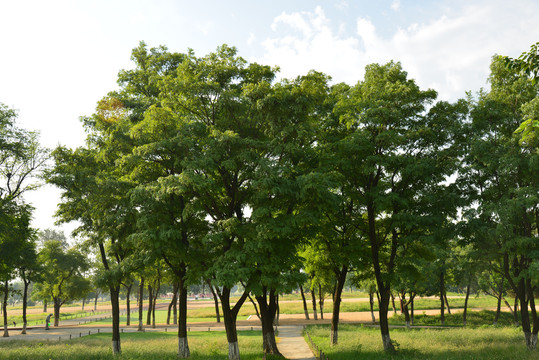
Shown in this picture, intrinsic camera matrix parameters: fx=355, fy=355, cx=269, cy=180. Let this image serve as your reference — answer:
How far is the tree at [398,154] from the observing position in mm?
20766

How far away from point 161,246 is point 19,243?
1238 centimetres

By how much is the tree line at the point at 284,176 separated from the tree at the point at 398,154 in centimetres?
11

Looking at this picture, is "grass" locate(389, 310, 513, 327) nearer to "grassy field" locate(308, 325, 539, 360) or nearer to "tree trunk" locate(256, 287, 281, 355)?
"grassy field" locate(308, 325, 539, 360)

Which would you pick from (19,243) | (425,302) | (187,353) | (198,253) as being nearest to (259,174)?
(198,253)

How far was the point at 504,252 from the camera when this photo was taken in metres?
20.8

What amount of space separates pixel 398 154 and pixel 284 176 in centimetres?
832

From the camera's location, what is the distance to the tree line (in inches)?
706

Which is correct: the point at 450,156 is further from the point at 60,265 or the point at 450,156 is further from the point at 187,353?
the point at 60,265

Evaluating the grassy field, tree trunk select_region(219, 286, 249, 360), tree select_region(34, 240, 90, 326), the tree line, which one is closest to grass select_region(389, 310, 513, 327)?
the grassy field

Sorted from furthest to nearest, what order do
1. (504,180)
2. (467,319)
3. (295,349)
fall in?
(467,319) < (295,349) < (504,180)

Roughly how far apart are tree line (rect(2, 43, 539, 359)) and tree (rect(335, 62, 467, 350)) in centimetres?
11

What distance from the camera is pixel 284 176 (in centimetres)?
1880

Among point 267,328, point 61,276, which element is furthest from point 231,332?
point 61,276

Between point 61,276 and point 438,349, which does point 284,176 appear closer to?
point 438,349
